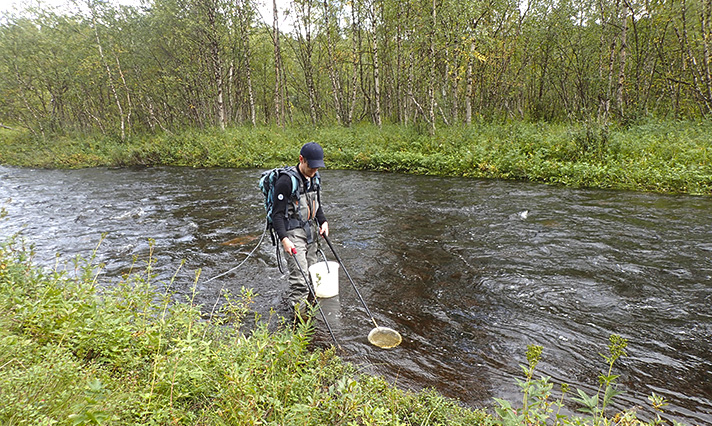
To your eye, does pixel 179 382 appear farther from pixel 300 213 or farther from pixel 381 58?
pixel 381 58

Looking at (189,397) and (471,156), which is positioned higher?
(471,156)

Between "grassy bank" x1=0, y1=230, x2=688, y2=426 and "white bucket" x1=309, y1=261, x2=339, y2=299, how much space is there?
4.77 ft

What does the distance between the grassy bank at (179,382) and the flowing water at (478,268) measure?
78cm

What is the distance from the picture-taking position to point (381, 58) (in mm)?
30219

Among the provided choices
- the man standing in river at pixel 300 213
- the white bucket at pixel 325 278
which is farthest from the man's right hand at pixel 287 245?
the white bucket at pixel 325 278

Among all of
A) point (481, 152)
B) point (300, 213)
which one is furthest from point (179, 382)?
point (481, 152)

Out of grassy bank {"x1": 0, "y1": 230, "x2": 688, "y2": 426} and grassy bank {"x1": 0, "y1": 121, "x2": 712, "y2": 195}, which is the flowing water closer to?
grassy bank {"x1": 0, "y1": 230, "x2": 688, "y2": 426}

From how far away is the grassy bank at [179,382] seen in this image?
242 cm

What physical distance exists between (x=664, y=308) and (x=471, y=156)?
10.3 m

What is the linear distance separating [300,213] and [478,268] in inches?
144

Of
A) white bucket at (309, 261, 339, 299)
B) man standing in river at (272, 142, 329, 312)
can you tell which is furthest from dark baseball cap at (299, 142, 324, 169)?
white bucket at (309, 261, 339, 299)

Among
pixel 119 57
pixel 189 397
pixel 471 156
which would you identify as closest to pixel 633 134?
pixel 471 156

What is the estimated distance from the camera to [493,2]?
768 inches

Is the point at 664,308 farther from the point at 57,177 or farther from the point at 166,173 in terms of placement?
the point at 57,177
